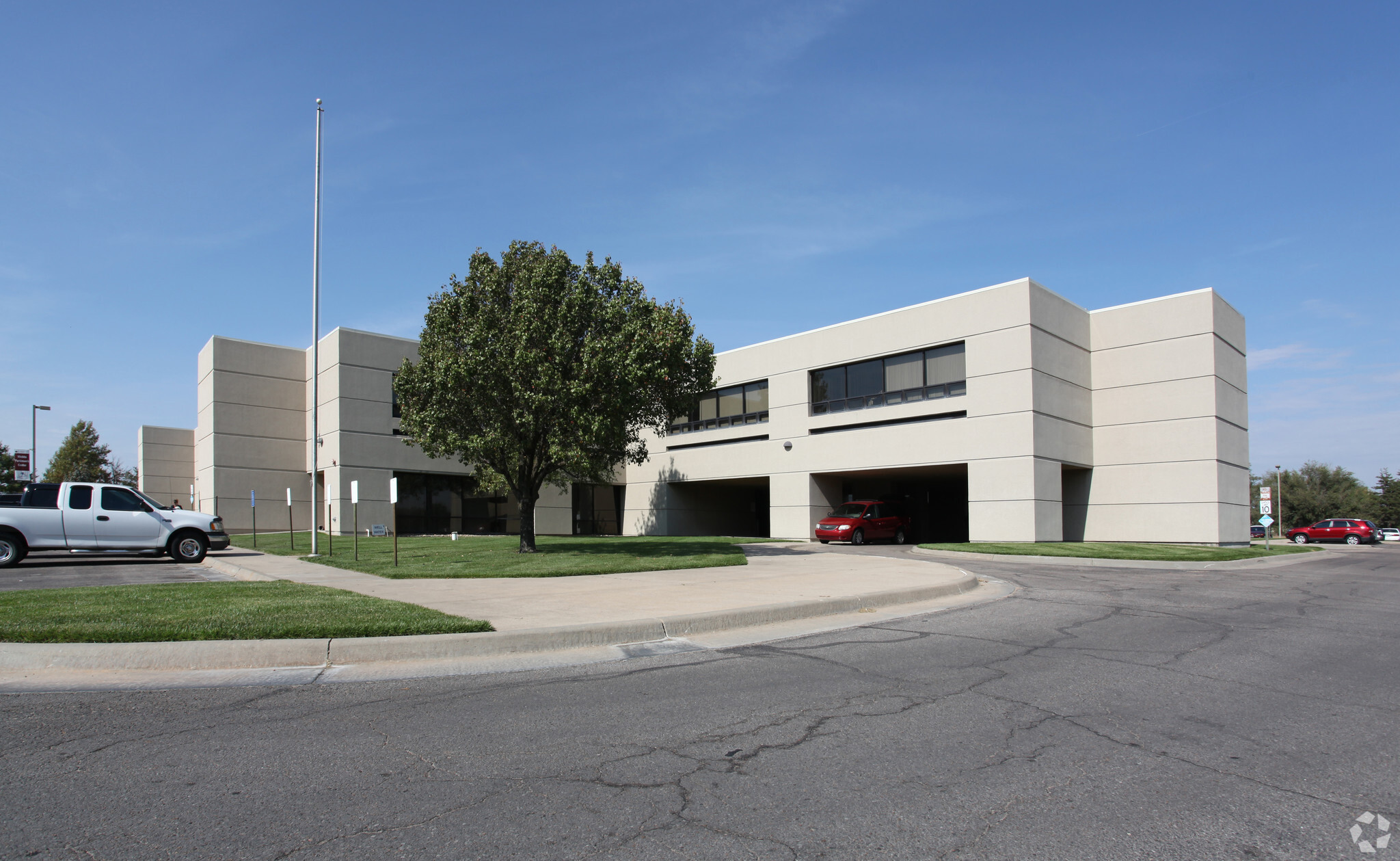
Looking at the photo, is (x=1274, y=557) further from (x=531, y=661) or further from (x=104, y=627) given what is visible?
(x=104, y=627)

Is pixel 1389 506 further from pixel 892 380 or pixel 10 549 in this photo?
pixel 10 549

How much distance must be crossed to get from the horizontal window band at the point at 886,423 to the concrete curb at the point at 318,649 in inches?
Result: 861

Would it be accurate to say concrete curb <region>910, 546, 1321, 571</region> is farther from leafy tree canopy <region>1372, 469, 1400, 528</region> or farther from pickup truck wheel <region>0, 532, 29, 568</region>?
leafy tree canopy <region>1372, 469, 1400, 528</region>

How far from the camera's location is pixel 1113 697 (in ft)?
21.0

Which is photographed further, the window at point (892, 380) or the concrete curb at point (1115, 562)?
the window at point (892, 380)

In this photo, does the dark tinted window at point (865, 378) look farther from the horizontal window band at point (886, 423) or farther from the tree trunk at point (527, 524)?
the tree trunk at point (527, 524)

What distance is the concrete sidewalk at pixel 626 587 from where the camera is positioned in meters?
9.98

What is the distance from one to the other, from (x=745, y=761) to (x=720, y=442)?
3324cm

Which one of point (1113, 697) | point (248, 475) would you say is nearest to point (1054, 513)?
A: point (1113, 697)

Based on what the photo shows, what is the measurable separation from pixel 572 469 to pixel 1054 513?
17.3 metres

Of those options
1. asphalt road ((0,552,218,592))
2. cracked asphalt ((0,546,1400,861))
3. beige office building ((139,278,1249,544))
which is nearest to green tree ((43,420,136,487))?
beige office building ((139,278,1249,544))

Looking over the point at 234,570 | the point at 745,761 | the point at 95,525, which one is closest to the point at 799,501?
the point at 234,570

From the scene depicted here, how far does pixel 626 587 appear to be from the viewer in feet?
42.7

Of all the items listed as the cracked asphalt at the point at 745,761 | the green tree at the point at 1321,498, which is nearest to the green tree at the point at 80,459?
the cracked asphalt at the point at 745,761
